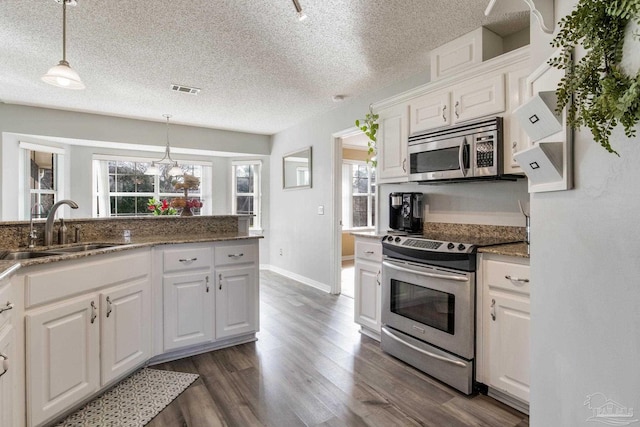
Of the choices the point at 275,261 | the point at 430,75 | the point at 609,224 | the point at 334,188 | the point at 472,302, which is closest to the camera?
the point at 609,224

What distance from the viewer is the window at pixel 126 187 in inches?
220

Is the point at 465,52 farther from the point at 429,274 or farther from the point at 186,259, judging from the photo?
the point at 186,259

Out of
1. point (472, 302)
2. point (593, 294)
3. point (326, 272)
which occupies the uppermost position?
point (593, 294)

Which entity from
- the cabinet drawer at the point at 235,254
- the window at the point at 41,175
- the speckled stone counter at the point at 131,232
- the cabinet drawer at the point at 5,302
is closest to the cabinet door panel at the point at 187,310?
the cabinet drawer at the point at 235,254

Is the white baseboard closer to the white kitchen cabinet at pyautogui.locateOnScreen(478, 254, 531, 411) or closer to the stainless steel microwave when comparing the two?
the stainless steel microwave

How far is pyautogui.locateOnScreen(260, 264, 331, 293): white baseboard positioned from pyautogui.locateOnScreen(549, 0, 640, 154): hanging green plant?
3.98 meters

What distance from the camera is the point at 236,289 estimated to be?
108 inches

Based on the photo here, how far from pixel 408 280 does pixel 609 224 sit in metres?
1.72

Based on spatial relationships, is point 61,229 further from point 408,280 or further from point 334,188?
point 334,188

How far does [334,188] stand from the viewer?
4.41 meters

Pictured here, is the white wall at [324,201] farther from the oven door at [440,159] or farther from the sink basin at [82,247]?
the sink basin at [82,247]

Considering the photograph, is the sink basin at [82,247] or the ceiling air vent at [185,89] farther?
the ceiling air vent at [185,89]

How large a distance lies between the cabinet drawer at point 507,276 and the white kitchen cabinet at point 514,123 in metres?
0.63

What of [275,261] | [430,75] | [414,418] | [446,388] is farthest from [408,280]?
[275,261]
